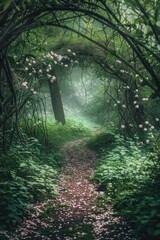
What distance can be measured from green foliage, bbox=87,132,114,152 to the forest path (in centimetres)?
308

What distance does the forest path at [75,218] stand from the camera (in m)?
5.48

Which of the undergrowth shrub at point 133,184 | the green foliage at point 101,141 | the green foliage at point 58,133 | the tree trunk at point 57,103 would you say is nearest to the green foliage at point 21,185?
the undergrowth shrub at point 133,184

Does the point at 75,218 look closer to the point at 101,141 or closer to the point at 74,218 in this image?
the point at 74,218

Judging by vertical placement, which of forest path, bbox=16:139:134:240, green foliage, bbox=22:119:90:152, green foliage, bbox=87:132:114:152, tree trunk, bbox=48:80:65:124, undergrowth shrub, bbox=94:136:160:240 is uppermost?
tree trunk, bbox=48:80:65:124

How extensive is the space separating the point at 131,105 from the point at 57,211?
573cm

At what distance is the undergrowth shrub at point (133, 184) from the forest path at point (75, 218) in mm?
249

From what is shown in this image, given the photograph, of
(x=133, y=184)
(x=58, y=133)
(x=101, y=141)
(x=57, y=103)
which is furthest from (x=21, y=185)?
(x=57, y=103)

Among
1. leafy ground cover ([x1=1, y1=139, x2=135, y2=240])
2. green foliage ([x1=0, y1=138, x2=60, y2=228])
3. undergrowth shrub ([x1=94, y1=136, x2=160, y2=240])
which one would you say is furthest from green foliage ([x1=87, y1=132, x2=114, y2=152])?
leafy ground cover ([x1=1, y1=139, x2=135, y2=240])

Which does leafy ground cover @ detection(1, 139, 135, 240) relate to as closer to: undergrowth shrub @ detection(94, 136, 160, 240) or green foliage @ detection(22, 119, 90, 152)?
undergrowth shrub @ detection(94, 136, 160, 240)

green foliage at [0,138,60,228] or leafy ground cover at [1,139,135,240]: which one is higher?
green foliage at [0,138,60,228]

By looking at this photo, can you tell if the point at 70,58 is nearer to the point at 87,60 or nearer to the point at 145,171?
the point at 87,60

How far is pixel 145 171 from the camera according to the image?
7715 millimetres

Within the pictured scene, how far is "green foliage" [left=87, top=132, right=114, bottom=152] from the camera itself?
1243 cm

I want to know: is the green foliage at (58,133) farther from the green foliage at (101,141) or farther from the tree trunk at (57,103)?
the green foliage at (101,141)
